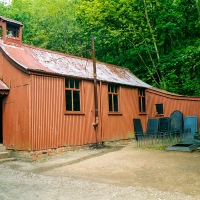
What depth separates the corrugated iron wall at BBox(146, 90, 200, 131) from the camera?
51.9 ft

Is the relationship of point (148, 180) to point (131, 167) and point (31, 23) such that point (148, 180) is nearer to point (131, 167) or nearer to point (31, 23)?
point (131, 167)

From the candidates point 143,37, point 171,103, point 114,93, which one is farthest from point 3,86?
point 143,37

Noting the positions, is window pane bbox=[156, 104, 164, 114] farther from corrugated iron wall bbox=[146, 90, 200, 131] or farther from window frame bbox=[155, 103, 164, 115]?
corrugated iron wall bbox=[146, 90, 200, 131]

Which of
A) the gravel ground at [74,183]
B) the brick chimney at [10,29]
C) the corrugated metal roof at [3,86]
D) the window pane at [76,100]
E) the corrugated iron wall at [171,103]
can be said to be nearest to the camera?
the gravel ground at [74,183]

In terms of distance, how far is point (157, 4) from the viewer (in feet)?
72.4

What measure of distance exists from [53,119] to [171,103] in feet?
28.4

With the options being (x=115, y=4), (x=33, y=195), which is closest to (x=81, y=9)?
(x=115, y=4)

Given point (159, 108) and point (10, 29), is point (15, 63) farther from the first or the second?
point (159, 108)

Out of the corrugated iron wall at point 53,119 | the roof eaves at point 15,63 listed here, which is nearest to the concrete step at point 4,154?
the corrugated iron wall at point 53,119

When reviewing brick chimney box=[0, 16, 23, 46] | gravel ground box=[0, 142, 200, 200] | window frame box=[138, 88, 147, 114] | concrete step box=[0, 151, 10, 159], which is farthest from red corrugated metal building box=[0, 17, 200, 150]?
gravel ground box=[0, 142, 200, 200]

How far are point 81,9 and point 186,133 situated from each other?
17.6 metres

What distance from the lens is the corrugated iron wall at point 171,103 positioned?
623 inches

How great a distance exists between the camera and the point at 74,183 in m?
6.12

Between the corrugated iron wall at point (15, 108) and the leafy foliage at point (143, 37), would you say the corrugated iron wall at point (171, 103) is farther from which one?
the corrugated iron wall at point (15, 108)
